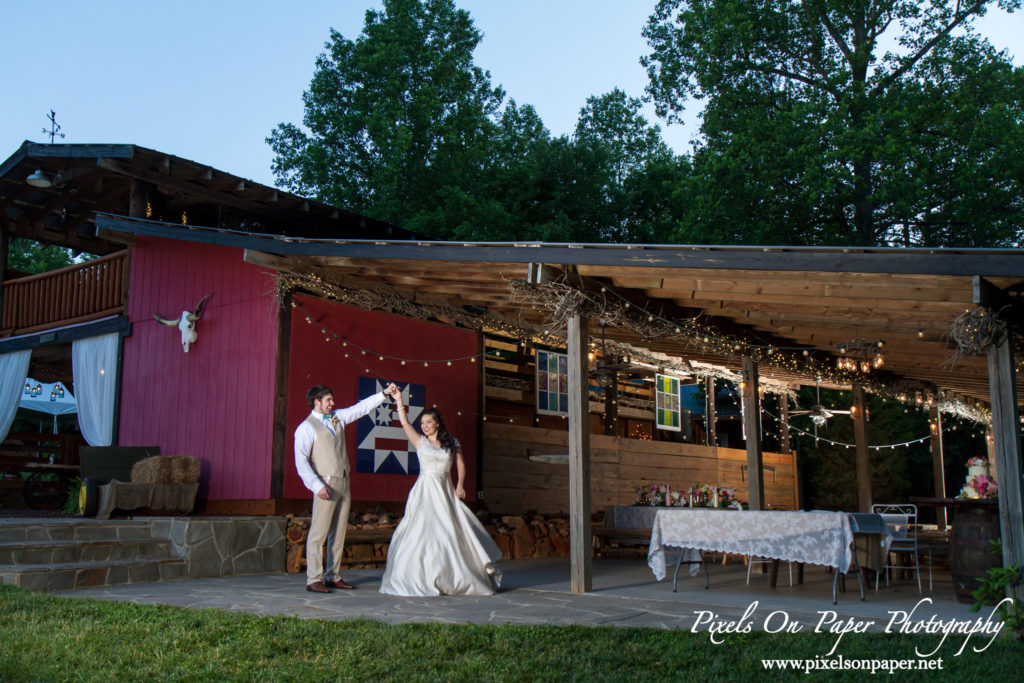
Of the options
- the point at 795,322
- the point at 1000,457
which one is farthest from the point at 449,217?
the point at 1000,457

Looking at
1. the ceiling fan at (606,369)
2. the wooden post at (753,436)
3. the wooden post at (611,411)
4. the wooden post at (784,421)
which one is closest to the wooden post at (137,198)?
the ceiling fan at (606,369)

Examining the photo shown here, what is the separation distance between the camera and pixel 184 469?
9367mm

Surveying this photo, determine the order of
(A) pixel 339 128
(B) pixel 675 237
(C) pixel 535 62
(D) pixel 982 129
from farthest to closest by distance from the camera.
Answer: (C) pixel 535 62, (A) pixel 339 128, (B) pixel 675 237, (D) pixel 982 129

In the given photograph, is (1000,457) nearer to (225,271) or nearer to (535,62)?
(225,271)

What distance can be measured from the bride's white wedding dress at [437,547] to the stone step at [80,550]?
90.7 inches

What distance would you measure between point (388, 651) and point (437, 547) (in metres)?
2.56

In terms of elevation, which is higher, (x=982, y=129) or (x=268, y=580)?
(x=982, y=129)

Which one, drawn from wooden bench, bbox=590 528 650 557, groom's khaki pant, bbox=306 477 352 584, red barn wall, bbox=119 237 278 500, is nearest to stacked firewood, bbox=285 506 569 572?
wooden bench, bbox=590 528 650 557

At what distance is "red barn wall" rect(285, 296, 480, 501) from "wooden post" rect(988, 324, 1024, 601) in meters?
6.55

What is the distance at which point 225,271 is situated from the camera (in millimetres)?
10281

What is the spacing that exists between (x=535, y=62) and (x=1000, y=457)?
98.7 feet

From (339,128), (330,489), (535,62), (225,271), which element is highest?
(535,62)

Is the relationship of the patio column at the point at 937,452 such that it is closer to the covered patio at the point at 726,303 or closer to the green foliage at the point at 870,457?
the covered patio at the point at 726,303

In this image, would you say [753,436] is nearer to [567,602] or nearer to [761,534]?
[761,534]
